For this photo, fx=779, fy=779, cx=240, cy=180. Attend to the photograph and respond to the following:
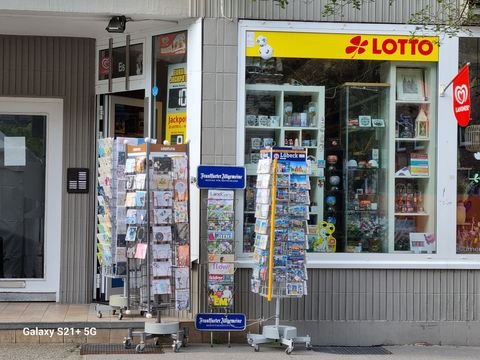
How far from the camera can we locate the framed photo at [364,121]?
340 inches

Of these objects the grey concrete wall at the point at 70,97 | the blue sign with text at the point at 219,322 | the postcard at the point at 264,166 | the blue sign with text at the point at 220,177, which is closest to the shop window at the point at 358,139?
the blue sign with text at the point at 220,177

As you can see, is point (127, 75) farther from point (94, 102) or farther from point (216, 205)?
point (216, 205)

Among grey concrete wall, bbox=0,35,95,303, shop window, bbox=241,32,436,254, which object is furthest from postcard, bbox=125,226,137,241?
grey concrete wall, bbox=0,35,95,303

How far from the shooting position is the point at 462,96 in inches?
326

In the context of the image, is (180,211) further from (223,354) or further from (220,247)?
(223,354)

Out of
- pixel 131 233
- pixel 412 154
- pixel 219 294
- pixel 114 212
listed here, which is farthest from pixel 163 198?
pixel 412 154

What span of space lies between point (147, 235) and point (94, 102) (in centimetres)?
264

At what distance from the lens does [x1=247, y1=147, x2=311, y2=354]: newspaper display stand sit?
25.0 feet

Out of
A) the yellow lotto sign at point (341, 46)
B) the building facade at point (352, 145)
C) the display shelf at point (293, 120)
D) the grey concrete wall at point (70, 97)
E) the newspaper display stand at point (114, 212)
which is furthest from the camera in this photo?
the grey concrete wall at point (70, 97)

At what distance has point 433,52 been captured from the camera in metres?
8.52

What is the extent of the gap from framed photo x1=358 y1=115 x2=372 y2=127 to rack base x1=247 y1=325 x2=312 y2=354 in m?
2.40

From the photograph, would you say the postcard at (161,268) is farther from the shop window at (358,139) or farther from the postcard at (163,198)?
the shop window at (358,139)

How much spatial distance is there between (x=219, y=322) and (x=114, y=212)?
1575 millimetres

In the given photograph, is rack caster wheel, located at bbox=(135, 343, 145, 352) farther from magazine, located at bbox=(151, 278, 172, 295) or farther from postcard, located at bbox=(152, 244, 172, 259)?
postcard, located at bbox=(152, 244, 172, 259)
